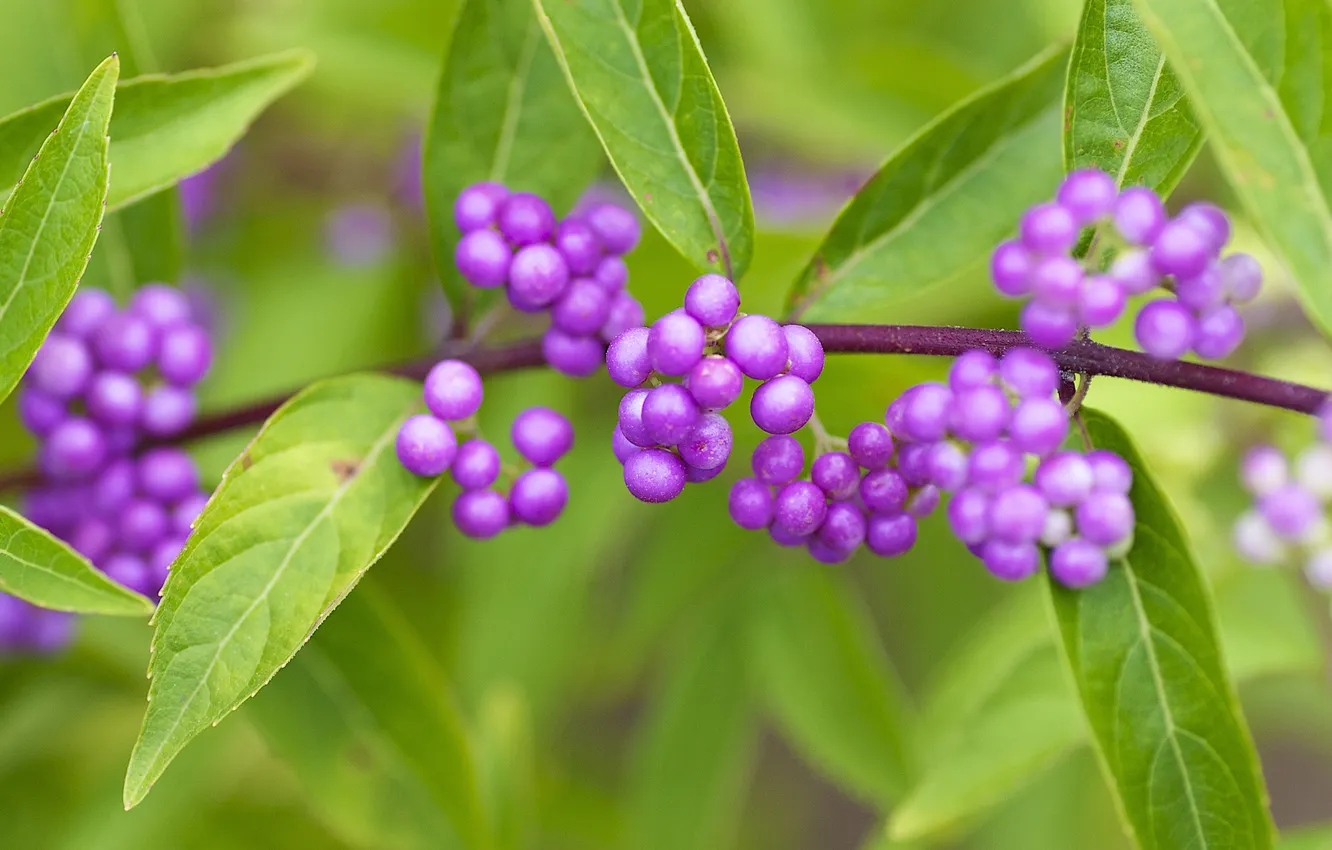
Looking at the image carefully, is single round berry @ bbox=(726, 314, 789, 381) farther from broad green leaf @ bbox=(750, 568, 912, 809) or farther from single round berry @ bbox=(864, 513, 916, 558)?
broad green leaf @ bbox=(750, 568, 912, 809)

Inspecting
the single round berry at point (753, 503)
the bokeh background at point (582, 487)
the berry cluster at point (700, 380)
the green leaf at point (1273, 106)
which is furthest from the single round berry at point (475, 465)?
the bokeh background at point (582, 487)

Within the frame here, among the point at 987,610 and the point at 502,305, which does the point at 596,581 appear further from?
the point at 502,305

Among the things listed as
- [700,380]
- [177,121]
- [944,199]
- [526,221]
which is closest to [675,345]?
[700,380]

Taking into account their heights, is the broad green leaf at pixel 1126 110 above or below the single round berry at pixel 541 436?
above

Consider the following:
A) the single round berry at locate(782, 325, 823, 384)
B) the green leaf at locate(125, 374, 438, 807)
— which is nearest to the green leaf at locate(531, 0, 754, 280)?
the single round berry at locate(782, 325, 823, 384)

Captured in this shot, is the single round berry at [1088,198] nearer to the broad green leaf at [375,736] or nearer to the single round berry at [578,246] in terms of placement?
the single round berry at [578,246]

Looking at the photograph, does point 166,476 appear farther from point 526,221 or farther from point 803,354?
point 803,354
